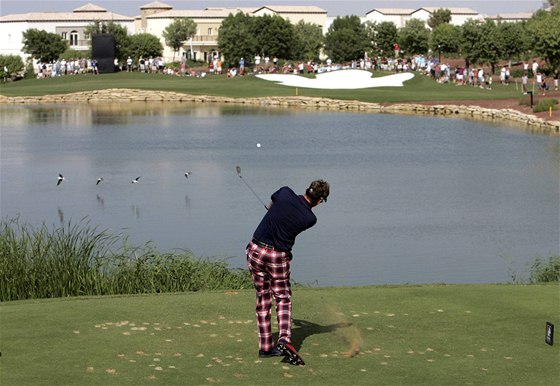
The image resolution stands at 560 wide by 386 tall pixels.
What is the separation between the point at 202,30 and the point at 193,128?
12621 cm

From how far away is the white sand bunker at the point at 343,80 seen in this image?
84.0 m

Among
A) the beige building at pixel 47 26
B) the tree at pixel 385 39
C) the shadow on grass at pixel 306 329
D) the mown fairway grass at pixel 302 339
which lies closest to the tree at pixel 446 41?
the tree at pixel 385 39

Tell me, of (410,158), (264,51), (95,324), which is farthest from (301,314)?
(264,51)

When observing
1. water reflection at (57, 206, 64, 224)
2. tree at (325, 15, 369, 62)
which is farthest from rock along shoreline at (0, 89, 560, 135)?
tree at (325, 15, 369, 62)

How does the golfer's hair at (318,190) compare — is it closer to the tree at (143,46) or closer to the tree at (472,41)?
the tree at (472,41)

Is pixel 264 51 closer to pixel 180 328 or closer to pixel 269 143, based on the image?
pixel 269 143

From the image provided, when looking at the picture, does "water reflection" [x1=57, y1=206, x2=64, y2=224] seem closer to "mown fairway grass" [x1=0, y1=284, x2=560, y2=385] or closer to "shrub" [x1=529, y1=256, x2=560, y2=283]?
"shrub" [x1=529, y1=256, x2=560, y2=283]

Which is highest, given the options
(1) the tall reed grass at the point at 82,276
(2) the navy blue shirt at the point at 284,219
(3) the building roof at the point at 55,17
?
(3) the building roof at the point at 55,17

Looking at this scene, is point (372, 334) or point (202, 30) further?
point (202, 30)

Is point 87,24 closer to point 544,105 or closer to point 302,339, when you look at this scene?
point 544,105

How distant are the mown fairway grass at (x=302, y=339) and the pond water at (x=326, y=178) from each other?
6625mm

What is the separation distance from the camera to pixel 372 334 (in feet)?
41.4

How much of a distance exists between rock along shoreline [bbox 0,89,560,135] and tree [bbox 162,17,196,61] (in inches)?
3570

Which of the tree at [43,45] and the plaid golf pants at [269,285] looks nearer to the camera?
the plaid golf pants at [269,285]
